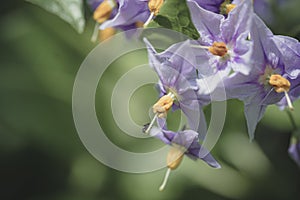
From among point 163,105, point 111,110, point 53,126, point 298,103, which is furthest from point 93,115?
point 163,105

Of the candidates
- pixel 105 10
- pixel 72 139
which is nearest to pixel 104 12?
pixel 105 10

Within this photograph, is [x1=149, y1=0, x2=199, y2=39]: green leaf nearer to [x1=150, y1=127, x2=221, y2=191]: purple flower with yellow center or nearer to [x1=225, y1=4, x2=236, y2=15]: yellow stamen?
[x1=225, y1=4, x2=236, y2=15]: yellow stamen

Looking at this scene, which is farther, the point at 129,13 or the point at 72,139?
the point at 72,139

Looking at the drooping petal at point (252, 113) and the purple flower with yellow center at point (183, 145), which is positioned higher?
the drooping petal at point (252, 113)

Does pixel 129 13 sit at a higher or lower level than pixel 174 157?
higher

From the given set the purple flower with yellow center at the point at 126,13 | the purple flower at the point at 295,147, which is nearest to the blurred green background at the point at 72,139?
the purple flower at the point at 295,147

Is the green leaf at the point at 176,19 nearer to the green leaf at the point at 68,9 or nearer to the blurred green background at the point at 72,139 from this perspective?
the green leaf at the point at 68,9

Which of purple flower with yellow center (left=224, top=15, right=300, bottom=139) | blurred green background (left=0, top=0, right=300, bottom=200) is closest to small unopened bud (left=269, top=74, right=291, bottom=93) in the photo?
purple flower with yellow center (left=224, top=15, right=300, bottom=139)

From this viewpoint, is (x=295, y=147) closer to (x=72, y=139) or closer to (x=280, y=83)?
(x=280, y=83)
